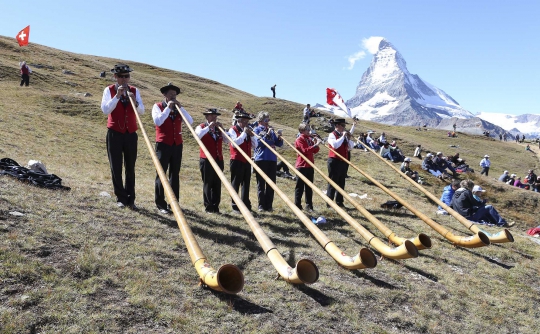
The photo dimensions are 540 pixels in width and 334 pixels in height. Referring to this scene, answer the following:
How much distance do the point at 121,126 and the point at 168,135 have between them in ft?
3.19

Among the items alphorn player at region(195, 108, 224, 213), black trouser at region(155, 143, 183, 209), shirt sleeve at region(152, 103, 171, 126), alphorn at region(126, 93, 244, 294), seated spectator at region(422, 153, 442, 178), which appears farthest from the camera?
seated spectator at region(422, 153, 442, 178)

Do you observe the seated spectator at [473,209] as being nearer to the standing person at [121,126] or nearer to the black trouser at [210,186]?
the black trouser at [210,186]

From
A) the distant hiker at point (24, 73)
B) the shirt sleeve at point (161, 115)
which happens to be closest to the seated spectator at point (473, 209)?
the shirt sleeve at point (161, 115)

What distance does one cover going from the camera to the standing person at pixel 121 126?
7.10m

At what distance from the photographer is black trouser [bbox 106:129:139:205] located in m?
7.35

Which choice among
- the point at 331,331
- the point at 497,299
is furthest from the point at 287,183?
the point at 331,331

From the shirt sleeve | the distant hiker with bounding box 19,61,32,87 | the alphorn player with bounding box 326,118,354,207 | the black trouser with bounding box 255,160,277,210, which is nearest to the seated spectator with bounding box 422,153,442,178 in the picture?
the alphorn player with bounding box 326,118,354,207

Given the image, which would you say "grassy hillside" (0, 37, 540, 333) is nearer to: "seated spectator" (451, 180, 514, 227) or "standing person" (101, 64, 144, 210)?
"standing person" (101, 64, 144, 210)

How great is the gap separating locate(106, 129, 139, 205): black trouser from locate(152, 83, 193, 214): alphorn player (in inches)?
20.7

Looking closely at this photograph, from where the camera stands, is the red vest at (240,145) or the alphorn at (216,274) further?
the red vest at (240,145)

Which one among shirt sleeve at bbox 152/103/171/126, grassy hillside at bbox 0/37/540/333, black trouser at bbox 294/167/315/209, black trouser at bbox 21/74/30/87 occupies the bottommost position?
grassy hillside at bbox 0/37/540/333

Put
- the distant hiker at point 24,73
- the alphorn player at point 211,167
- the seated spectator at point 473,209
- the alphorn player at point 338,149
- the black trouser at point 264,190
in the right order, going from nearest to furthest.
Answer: the alphorn player at point 211,167
the black trouser at point 264,190
the alphorn player at point 338,149
the seated spectator at point 473,209
the distant hiker at point 24,73

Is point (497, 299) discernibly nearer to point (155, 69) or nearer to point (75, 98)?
point (75, 98)

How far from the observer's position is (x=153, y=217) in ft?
23.8
